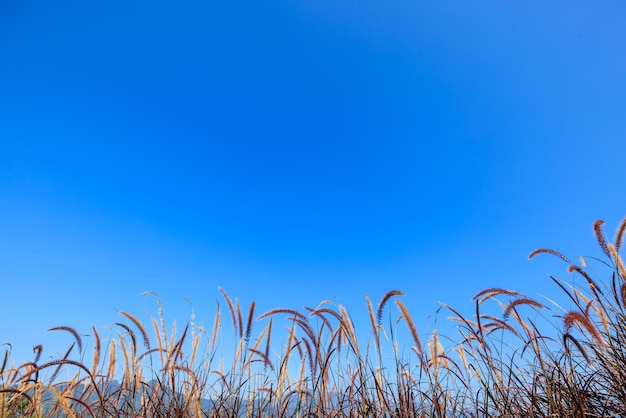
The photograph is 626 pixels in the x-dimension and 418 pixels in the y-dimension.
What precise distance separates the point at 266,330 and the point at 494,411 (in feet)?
8.96

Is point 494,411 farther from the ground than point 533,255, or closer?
closer

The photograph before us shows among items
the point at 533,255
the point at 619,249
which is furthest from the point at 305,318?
the point at 619,249

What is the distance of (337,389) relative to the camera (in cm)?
447

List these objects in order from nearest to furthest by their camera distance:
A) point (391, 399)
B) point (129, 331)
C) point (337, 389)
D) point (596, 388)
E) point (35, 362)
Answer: point (596, 388)
point (391, 399)
point (337, 389)
point (129, 331)
point (35, 362)

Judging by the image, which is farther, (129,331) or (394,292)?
(129,331)

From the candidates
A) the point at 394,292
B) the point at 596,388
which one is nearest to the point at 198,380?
the point at 394,292

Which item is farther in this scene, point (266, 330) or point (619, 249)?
point (266, 330)

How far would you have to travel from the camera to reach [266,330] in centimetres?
503

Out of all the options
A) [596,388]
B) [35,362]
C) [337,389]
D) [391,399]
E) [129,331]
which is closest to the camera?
[596,388]

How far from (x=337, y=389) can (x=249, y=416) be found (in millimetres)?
1090

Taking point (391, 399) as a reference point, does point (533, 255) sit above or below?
above

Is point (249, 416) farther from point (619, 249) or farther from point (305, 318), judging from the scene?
point (619, 249)

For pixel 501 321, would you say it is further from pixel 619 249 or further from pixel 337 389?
pixel 337 389

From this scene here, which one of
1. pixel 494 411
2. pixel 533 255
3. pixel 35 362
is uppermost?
pixel 533 255
